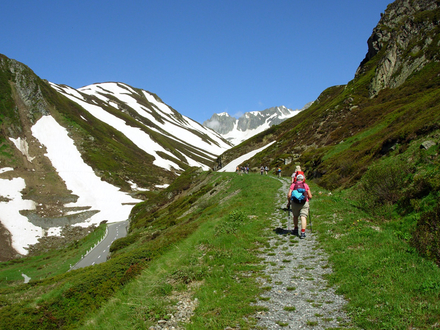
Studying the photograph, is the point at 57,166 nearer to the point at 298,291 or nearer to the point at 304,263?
the point at 304,263

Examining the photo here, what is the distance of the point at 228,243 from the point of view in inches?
431

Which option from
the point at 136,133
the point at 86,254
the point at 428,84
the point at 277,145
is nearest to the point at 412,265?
the point at 428,84

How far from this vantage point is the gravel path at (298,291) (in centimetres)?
545

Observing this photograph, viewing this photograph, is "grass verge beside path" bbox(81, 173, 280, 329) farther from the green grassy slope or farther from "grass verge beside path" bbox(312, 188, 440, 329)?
"grass verge beside path" bbox(312, 188, 440, 329)

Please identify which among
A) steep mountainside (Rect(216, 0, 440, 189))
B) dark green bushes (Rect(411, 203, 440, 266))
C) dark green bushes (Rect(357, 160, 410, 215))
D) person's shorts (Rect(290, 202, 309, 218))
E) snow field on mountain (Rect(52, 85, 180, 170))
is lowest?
dark green bushes (Rect(411, 203, 440, 266))

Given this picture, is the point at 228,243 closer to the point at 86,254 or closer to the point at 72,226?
the point at 86,254

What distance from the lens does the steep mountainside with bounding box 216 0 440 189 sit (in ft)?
79.7

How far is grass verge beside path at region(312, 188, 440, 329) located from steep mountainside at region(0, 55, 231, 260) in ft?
230

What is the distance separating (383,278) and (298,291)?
1931 mm

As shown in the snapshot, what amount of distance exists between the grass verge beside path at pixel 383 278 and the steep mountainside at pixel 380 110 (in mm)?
11359

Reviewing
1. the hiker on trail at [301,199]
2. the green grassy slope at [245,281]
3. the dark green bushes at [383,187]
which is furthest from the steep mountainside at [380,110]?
the hiker on trail at [301,199]

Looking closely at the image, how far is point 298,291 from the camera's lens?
6.78m

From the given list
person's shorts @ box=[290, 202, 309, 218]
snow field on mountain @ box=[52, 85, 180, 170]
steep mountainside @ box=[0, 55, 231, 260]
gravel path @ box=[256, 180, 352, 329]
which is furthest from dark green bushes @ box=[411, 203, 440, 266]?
snow field on mountain @ box=[52, 85, 180, 170]

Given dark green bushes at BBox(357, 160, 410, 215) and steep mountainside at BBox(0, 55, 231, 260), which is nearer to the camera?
dark green bushes at BBox(357, 160, 410, 215)
